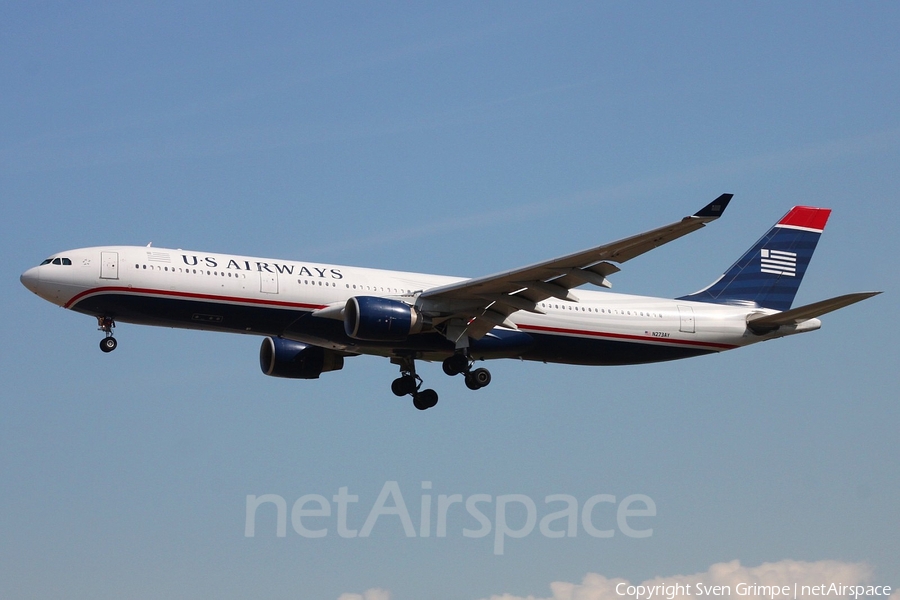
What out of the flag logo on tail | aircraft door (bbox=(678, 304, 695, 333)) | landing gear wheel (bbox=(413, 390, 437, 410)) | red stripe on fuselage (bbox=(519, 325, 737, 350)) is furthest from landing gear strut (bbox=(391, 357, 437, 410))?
the flag logo on tail

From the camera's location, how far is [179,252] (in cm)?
3791

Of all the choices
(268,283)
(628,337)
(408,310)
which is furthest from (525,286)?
(268,283)

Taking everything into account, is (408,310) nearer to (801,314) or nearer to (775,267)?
(801,314)

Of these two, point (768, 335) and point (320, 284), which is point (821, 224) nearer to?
point (768, 335)

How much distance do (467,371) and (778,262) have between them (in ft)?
45.4

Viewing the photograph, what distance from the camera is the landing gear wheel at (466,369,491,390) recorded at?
1583 inches

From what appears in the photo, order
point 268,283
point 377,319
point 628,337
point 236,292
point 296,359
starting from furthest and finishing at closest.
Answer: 1. point 296,359
2. point 628,337
3. point 268,283
4. point 236,292
5. point 377,319

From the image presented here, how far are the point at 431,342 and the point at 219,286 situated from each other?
690cm

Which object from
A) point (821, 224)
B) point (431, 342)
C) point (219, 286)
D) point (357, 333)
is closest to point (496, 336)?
Answer: point (431, 342)

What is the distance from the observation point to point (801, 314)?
40.6 metres

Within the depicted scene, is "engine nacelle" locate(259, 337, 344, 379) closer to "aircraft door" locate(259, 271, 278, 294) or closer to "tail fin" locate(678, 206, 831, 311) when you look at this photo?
"aircraft door" locate(259, 271, 278, 294)

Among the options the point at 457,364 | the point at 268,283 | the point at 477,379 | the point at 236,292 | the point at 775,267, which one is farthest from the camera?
the point at 775,267

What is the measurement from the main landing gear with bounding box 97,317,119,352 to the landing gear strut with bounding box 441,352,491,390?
1023cm

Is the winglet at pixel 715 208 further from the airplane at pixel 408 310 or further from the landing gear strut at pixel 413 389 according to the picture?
the landing gear strut at pixel 413 389
